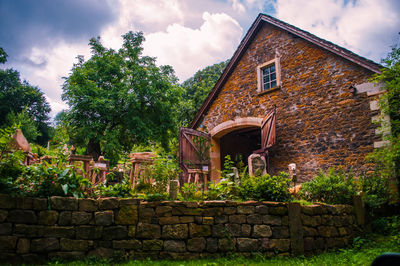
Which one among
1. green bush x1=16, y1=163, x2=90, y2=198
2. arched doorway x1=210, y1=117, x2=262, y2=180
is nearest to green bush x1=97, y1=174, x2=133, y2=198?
green bush x1=16, y1=163, x2=90, y2=198

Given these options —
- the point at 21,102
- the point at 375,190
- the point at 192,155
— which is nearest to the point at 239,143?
the point at 192,155

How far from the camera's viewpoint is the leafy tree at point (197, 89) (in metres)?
18.8

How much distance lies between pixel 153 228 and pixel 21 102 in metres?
25.8

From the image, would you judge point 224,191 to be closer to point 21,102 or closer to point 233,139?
point 233,139

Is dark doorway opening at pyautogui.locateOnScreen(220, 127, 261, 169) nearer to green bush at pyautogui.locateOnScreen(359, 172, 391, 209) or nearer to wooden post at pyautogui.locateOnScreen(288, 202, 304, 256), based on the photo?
green bush at pyautogui.locateOnScreen(359, 172, 391, 209)

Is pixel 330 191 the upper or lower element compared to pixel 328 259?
upper

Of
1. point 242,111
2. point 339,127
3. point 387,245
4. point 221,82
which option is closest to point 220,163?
point 242,111

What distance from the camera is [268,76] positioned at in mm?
9219

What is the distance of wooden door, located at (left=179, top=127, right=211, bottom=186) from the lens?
28.4ft

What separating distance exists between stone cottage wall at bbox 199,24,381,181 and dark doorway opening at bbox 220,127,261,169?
1556 mm

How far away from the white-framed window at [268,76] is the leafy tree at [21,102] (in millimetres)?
19395

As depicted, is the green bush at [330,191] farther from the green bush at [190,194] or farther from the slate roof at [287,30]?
the slate roof at [287,30]

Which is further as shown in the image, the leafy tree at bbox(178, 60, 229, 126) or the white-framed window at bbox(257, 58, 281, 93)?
the leafy tree at bbox(178, 60, 229, 126)

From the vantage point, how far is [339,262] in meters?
4.23
